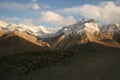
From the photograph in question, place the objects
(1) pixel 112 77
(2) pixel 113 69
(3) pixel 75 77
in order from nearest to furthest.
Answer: (1) pixel 112 77 < (2) pixel 113 69 < (3) pixel 75 77

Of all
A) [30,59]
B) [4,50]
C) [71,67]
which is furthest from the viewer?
[4,50]

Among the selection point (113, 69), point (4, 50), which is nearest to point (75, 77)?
point (113, 69)

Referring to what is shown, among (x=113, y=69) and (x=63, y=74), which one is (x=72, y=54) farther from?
(x=113, y=69)

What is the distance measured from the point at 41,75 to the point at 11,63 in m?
6.36

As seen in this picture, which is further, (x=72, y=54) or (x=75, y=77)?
(x=72, y=54)

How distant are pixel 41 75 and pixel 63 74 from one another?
2993mm

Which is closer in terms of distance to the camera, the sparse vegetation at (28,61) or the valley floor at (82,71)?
the valley floor at (82,71)

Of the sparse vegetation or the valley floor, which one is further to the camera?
the sparse vegetation

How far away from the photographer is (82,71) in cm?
2495

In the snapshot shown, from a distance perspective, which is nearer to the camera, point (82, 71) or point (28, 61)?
point (82, 71)

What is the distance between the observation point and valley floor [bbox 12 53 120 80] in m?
22.2

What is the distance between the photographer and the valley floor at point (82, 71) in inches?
875

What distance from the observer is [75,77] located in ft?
79.3

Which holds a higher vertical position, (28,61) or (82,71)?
(28,61)
